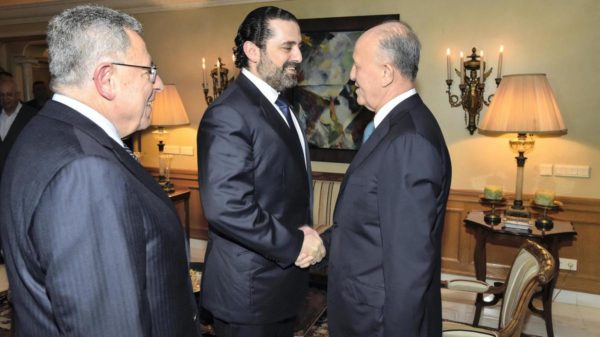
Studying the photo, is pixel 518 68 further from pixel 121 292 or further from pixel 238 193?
pixel 121 292

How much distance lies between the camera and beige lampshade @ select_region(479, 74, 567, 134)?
3027mm

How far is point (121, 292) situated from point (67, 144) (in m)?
0.30

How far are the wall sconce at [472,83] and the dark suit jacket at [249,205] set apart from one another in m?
2.50

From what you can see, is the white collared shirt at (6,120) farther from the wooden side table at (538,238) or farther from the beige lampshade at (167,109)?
the wooden side table at (538,238)

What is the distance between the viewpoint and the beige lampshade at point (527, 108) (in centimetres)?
303

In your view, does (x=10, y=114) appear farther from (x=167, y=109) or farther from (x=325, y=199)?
(x=325, y=199)

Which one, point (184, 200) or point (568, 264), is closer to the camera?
point (568, 264)

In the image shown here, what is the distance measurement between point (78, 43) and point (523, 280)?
197cm

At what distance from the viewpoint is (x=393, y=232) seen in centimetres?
132

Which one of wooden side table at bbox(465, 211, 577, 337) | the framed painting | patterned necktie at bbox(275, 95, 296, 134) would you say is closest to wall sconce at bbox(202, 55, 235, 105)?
the framed painting

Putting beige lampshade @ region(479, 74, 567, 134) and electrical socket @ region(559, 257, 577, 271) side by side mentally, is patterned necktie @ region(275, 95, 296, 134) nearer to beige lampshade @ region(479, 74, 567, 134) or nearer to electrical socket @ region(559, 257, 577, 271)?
beige lampshade @ region(479, 74, 567, 134)

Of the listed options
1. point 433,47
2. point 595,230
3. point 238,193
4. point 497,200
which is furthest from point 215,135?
point 595,230

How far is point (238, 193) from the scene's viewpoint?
1.53 m

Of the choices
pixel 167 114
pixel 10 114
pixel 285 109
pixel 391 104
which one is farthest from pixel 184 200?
pixel 391 104
